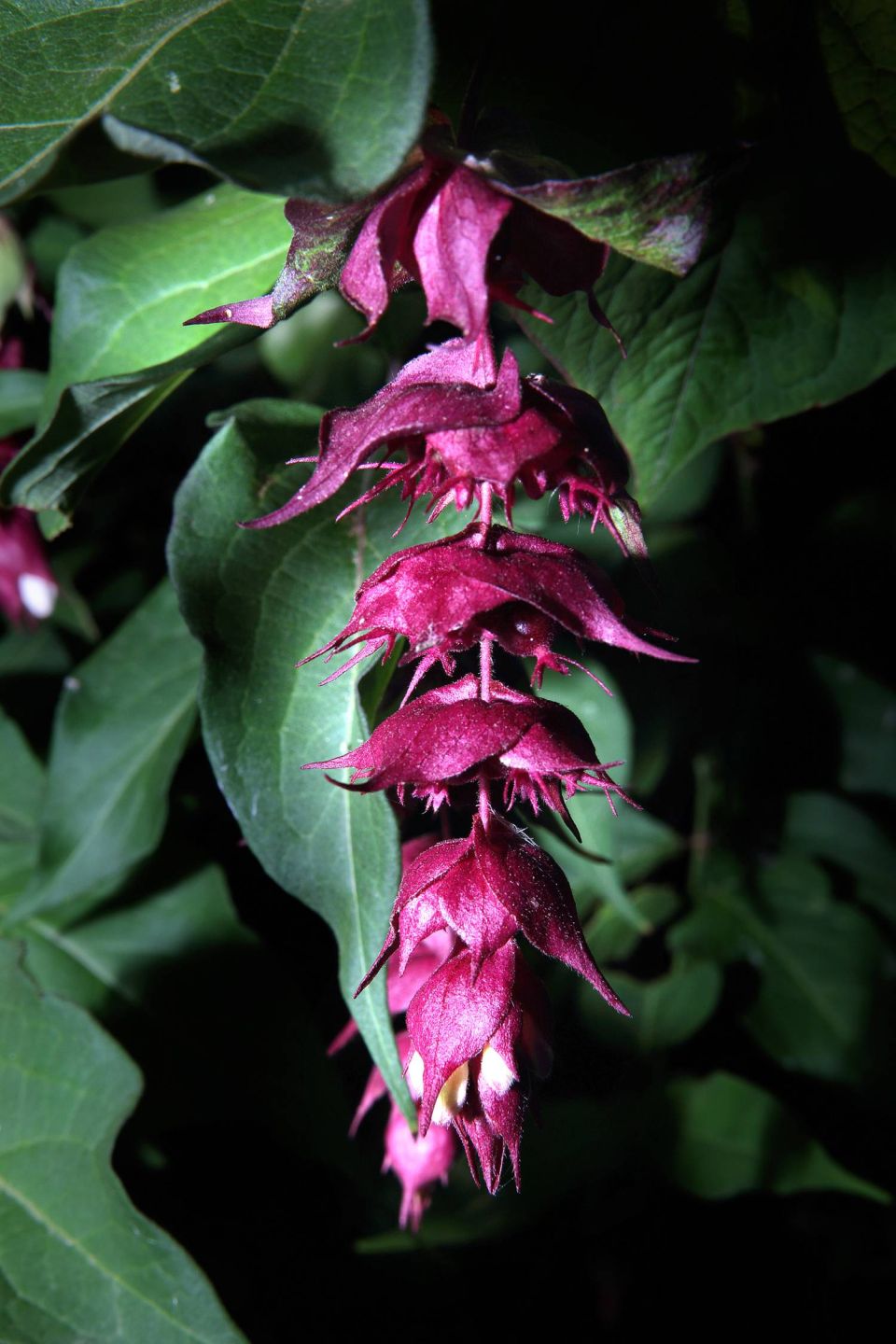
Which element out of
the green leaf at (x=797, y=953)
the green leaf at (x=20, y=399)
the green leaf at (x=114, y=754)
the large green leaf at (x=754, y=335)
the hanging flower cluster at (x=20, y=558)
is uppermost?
the large green leaf at (x=754, y=335)

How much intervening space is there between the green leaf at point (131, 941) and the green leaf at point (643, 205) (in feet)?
2.11

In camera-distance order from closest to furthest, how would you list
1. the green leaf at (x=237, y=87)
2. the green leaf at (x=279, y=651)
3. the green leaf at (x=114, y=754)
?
the green leaf at (x=237, y=87)
the green leaf at (x=279, y=651)
the green leaf at (x=114, y=754)

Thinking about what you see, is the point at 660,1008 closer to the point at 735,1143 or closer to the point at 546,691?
the point at 735,1143

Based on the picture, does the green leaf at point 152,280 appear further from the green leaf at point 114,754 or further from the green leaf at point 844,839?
the green leaf at point 844,839

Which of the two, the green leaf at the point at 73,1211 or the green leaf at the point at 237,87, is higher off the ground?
the green leaf at the point at 237,87

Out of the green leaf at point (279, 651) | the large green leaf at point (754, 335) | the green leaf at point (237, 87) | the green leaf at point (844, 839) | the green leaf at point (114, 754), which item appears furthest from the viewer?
the green leaf at point (844, 839)

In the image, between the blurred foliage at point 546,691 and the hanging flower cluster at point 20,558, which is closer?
the blurred foliage at point 546,691

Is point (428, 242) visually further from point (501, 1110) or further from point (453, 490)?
point (501, 1110)

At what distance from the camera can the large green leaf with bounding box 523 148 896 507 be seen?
21.8 inches

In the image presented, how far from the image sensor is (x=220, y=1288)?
84 centimetres

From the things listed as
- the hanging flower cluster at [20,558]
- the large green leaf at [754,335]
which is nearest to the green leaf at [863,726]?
the large green leaf at [754,335]

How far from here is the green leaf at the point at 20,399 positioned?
0.85 metres

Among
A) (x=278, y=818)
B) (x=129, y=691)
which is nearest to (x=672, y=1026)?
(x=129, y=691)

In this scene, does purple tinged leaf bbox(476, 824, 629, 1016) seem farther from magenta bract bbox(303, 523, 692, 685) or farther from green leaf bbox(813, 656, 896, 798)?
green leaf bbox(813, 656, 896, 798)
